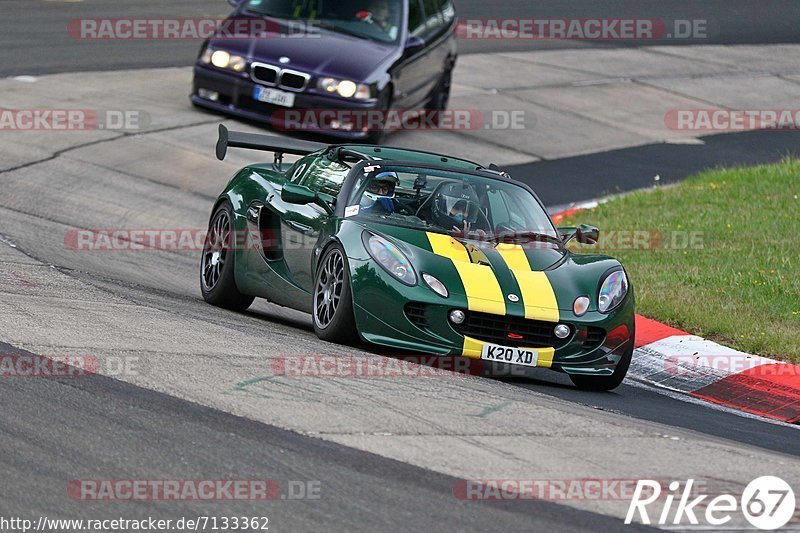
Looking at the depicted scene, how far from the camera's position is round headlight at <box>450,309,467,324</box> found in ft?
27.5

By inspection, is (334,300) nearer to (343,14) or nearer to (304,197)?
(304,197)

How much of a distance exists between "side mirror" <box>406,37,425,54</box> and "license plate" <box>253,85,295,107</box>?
185 cm

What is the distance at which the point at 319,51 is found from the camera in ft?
55.8

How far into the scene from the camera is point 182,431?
627cm

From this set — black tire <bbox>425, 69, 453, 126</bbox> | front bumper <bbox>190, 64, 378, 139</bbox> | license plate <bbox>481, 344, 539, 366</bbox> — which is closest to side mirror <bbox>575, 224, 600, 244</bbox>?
license plate <bbox>481, 344, 539, 366</bbox>

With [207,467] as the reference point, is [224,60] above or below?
above

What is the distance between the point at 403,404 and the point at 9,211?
23.7ft

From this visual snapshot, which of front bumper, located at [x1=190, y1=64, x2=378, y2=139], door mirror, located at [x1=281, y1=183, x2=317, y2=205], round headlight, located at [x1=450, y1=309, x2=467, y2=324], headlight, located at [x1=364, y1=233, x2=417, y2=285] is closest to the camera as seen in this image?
round headlight, located at [x1=450, y1=309, x2=467, y2=324]

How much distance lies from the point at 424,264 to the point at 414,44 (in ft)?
31.7

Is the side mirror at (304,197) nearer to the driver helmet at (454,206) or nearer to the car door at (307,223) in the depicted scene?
the car door at (307,223)

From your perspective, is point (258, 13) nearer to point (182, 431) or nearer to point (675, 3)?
point (182, 431)

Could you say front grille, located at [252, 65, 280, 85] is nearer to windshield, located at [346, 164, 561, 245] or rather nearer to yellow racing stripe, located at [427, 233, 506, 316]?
windshield, located at [346, 164, 561, 245]

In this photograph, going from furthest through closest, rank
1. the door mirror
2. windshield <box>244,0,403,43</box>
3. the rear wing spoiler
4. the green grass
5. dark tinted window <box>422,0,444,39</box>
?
dark tinted window <box>422,0,444,39</box> < windshield <box>244,0,403,43</box> < the green grass < the rear wing spoiler < the door mirror

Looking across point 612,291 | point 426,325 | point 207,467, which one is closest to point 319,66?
point 612,291
